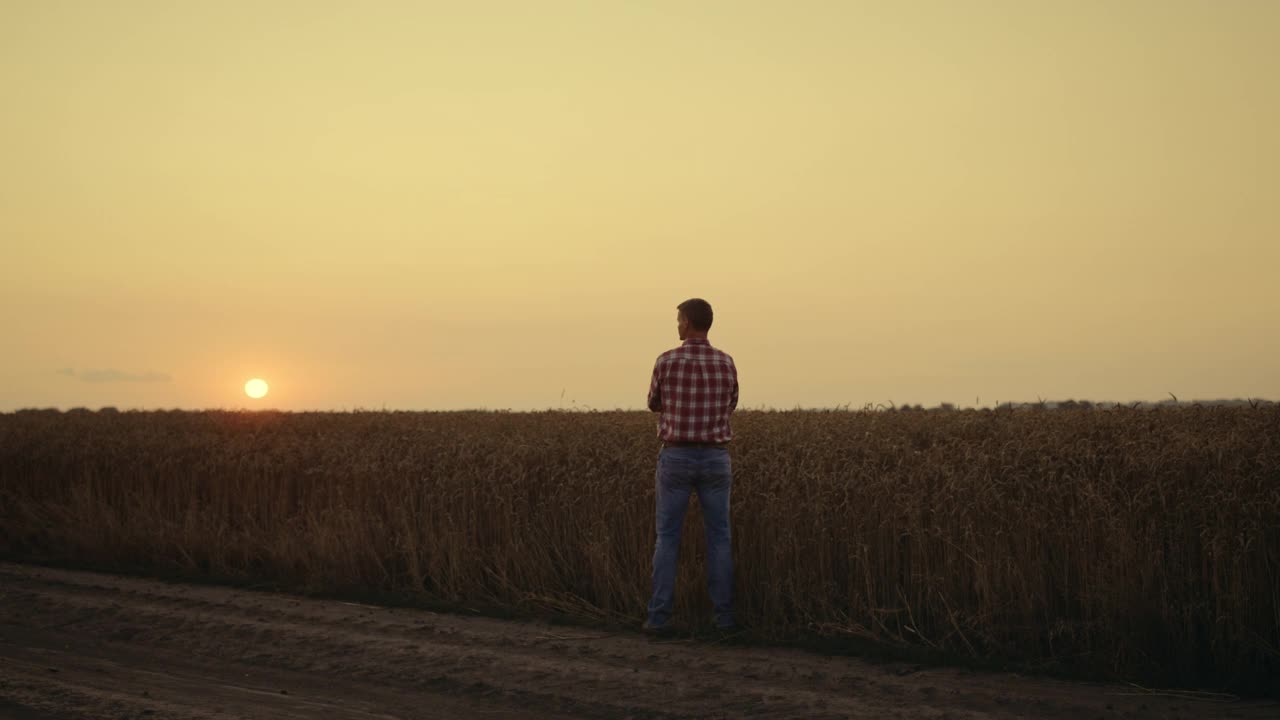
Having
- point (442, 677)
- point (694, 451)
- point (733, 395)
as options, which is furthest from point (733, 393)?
point (442, 677)

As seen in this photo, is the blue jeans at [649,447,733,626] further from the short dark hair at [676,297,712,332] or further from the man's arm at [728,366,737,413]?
the short dark hair at [676,297,712,332]

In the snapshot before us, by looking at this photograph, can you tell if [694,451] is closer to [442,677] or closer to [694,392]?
[694,392]

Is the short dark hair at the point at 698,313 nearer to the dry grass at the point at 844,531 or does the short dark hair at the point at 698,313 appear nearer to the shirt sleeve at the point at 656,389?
the shirt sleeve at the point at 656,389

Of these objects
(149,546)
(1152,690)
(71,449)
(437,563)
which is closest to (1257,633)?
(1152,690)

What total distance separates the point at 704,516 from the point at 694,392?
3.75 ft

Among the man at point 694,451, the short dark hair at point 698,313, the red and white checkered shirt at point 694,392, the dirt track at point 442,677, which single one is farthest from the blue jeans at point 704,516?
the short dark hair at point 698,313

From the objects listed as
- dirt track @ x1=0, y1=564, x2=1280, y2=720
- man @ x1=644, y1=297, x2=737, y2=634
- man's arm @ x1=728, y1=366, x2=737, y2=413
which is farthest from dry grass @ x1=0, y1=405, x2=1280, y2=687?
man's arm @ x1=728, y1=366, x2=737, y2=413

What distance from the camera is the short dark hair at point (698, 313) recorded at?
31.8ft

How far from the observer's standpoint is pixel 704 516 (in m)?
9.75

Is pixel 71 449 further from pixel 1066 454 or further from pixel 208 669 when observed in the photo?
pixel 1066 454

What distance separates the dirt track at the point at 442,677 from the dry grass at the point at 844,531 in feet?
2.91

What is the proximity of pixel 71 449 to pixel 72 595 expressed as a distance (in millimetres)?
9225

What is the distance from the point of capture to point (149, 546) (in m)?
14.8

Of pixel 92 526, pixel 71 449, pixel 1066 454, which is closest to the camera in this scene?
pixel 1066 454
